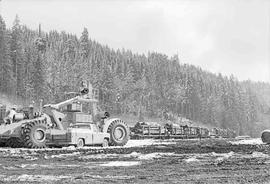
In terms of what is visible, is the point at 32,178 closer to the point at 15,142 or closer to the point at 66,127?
the point at 15,142

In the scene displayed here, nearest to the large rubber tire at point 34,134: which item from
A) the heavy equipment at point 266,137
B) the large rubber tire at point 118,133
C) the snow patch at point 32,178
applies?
the large rubber tire at point 118,133

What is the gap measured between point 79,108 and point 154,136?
18596 millimetres

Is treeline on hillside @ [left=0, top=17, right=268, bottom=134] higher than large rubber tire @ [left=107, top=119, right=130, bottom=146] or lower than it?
higher

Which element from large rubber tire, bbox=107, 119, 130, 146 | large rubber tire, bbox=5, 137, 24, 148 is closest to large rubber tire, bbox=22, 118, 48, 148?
large rubber tire, bbox=5, 137, 24, 148

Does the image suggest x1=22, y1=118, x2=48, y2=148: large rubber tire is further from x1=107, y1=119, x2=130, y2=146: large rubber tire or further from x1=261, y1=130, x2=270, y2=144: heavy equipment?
x1=261, y1=130, x2=270, y2=144: heavy equipment

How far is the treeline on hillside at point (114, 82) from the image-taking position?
316 ft

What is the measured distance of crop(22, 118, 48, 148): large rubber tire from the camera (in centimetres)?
2269

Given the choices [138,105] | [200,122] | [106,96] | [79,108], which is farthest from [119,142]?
[200,122]

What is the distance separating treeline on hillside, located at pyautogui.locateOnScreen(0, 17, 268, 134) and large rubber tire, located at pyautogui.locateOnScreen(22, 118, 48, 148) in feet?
Result: 222

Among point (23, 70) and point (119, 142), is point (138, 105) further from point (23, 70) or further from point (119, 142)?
point (119, 142)

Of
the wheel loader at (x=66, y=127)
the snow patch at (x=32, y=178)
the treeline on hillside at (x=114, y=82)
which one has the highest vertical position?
the treeline on hillside at (x=114, y=82)

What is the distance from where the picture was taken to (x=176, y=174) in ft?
34.5

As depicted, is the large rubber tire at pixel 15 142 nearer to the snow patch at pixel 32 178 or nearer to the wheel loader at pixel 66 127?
the wheel loader at pixel 66 127

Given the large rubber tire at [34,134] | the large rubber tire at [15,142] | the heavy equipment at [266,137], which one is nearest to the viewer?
the large rubber tire at [34,134]
